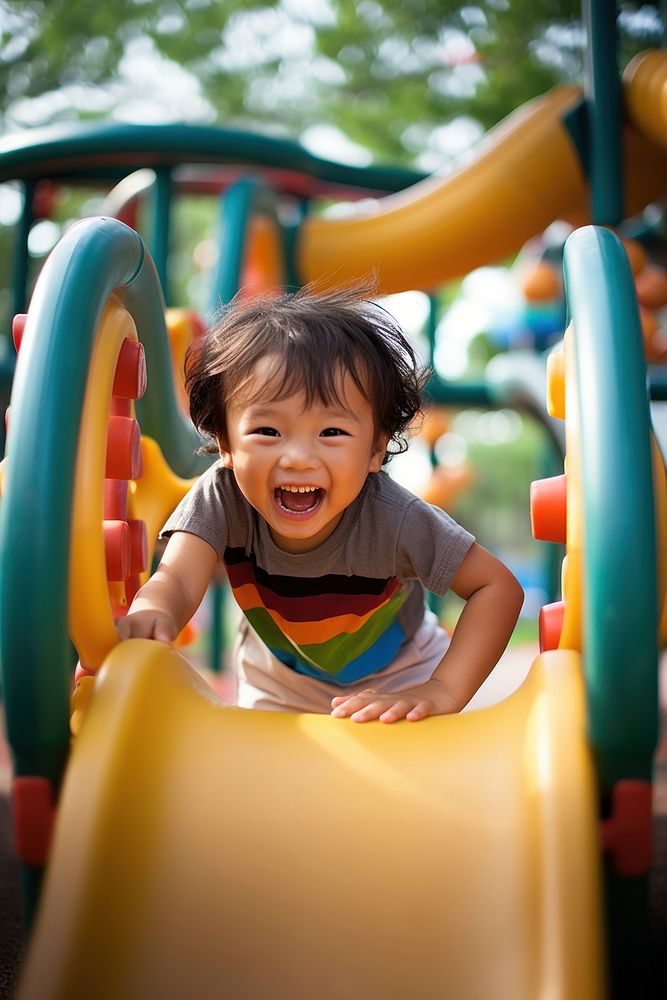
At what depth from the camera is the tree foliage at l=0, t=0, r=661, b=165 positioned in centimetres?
762

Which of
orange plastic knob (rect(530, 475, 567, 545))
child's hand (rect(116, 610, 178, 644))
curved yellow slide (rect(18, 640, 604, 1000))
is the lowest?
curved yellow slide (rect(18, 640, 604, 1000))

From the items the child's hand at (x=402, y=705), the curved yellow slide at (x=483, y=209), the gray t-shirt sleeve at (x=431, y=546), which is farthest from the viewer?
the curved yellow slide at (x=483, y=209)

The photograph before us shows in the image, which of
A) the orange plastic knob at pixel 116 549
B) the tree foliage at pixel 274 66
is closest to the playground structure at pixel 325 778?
the orange plastic knob at pixel 116 549

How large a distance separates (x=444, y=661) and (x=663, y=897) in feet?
2.81

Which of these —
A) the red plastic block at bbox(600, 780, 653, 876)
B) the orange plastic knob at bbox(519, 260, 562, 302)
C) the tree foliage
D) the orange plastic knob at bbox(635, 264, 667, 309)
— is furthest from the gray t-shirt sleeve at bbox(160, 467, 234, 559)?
the tree foliage

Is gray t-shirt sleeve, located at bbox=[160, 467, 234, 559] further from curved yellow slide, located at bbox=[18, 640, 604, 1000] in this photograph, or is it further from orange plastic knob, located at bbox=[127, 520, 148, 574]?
curved yellow slide, located at bbox=[18, 640, 604, 1000]

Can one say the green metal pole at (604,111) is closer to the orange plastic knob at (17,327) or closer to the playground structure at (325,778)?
the playground structure at (325,778)

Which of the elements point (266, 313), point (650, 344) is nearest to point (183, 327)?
point (266, 313)

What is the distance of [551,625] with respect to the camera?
135 centimetres

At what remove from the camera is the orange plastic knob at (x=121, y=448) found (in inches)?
61.4

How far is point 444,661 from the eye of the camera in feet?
4.84

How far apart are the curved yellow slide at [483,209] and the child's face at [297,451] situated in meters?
2.19

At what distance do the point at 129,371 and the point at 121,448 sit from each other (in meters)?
0.13

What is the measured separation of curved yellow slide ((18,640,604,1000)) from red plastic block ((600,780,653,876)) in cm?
5
